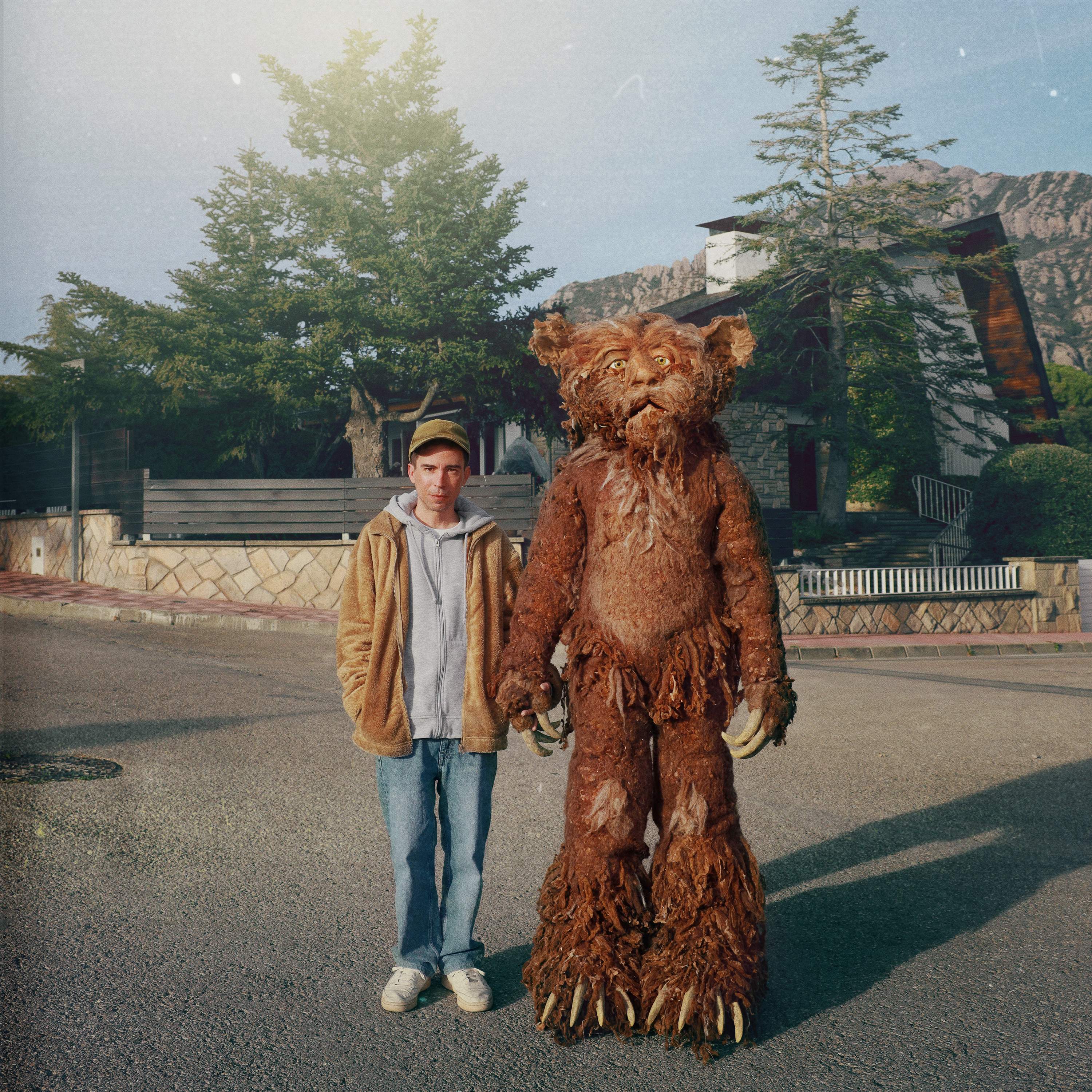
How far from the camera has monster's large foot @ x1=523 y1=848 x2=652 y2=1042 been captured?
2572 millimetres

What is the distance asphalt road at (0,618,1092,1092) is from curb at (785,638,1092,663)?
5.13m

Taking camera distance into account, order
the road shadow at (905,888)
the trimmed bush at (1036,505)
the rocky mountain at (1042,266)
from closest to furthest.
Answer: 1. the road shadow at (905,888)
2. the trimmed bush at (1036,505)
3. the rocky mountain at (1042,266)

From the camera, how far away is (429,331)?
16797mm

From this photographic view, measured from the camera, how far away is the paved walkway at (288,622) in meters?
12.3

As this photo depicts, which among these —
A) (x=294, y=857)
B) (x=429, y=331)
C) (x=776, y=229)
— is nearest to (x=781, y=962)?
(x=294, y=857)

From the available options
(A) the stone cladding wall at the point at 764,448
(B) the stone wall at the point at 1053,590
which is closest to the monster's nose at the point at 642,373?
(B) the stone wall at the point at 1053,590

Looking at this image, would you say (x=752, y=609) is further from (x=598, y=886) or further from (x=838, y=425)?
(x=838, y=425)

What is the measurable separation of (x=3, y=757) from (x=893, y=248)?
69.8ft

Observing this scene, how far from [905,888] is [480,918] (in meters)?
1.83

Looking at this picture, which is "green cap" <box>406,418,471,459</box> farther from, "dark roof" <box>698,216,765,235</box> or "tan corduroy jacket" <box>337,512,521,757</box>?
"dark roof" <box>698,216,765,235</box>

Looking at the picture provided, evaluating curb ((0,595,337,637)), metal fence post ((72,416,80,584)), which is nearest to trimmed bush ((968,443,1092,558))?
curb ((0,595,337,637))

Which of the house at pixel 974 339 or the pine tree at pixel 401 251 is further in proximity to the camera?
the house at pixel 974 339

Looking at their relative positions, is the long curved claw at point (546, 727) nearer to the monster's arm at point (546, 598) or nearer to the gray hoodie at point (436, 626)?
the monster's arm at point (546, 598)

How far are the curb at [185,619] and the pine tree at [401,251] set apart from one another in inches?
231
